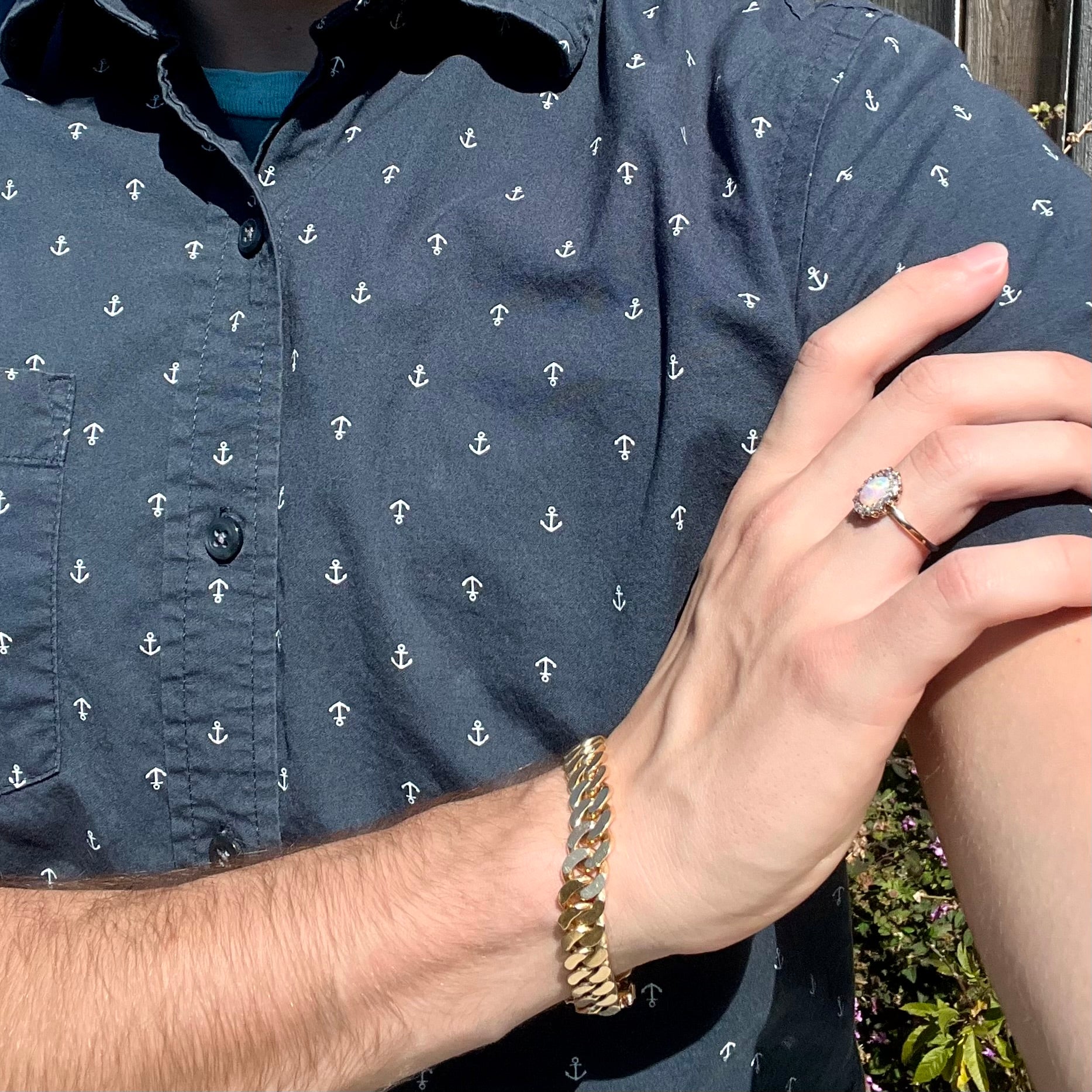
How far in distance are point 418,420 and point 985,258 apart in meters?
0.52

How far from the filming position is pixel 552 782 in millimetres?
915

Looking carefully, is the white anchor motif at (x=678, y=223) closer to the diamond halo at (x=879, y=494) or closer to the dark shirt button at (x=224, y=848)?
the diamond halo at (x=879, y=494)

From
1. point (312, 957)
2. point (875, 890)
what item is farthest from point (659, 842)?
point (875, 890)

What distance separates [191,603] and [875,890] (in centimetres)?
194

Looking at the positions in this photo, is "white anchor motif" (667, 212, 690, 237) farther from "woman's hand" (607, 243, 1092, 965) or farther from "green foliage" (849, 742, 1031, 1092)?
"green foliage" (849, 742, 1031, 1092)

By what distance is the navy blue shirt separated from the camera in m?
0.95

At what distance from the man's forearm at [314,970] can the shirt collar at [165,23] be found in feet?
2.36

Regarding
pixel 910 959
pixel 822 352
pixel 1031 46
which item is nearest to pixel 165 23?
pixel 822 352

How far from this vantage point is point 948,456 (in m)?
0.73

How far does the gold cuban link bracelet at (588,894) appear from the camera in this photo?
85cm

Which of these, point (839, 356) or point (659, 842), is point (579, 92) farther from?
point (659, 842)

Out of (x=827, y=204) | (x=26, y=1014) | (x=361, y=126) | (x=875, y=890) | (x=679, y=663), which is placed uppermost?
(x=827, y=204)

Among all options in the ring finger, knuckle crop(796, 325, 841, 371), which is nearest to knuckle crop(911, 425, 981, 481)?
the ring finger

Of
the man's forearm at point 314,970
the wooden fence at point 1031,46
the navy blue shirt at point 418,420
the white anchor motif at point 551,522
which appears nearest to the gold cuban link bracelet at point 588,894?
the man's forearm at point 314,970
